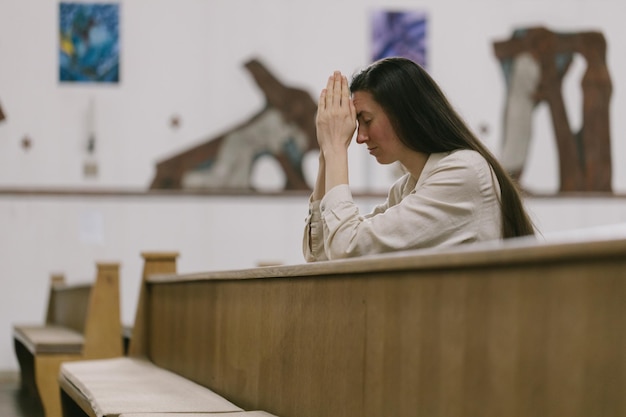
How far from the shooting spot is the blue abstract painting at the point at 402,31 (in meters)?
10.9

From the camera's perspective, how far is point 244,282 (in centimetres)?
348

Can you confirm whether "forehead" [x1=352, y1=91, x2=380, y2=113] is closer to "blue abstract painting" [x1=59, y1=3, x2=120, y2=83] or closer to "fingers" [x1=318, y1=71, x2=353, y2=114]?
"fingers" [x1=318, y1=71, x2=353, y2=114]

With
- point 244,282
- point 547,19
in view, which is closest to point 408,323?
point 244,282

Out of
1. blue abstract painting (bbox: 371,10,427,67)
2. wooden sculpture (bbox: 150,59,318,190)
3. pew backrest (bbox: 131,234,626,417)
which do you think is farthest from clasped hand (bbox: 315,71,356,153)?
blue abstract painting (bbox: 371,10,427,67)

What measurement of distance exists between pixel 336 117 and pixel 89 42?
7.54m

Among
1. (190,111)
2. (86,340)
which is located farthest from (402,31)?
(86,340)

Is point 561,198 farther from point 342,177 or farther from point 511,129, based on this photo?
point 342,177

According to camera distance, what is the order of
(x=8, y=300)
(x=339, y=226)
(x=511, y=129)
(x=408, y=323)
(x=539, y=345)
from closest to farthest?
(x=539, y=345)
(x=408, y=323)
(x=339, y=226)
(x=8, y=300)
(x=511, y=129)

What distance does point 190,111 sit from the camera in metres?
10.6

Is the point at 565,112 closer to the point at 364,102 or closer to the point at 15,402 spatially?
the point at 15,402

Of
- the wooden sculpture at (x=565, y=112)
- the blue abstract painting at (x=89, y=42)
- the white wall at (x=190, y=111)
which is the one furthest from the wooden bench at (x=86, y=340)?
the wooden sculpture at (x=565, y=112)

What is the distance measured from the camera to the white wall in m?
10.3

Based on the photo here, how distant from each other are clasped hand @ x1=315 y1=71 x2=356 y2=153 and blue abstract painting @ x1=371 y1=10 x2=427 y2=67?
766 cm

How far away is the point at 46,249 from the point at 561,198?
5153 mm
